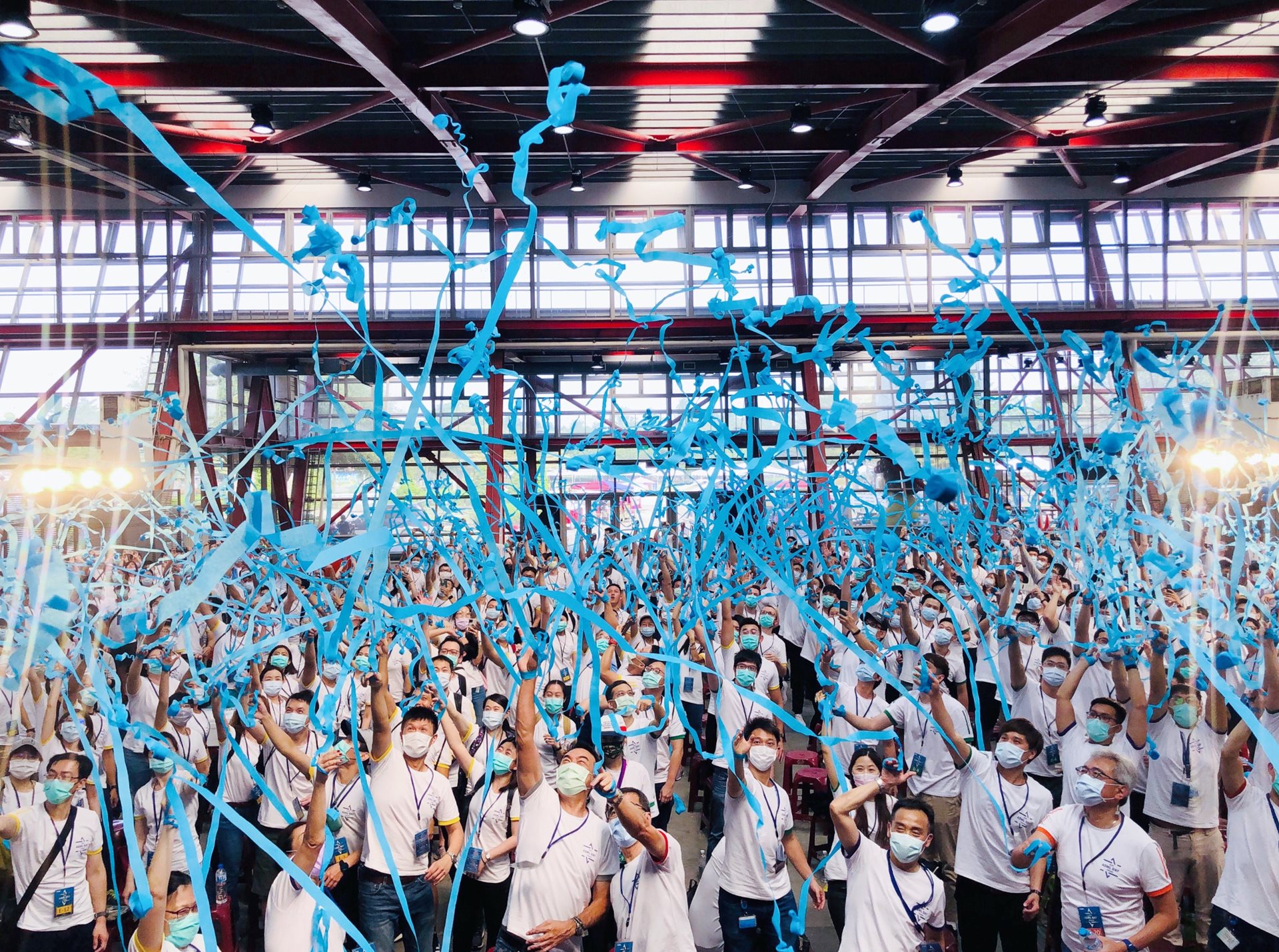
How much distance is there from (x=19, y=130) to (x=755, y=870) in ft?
47.2

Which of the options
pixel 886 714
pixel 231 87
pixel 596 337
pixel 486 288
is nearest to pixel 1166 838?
pixel 886 714

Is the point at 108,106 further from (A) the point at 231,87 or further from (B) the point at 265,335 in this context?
(B) the point at 265,335

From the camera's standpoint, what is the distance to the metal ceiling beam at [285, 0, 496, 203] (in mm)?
9750

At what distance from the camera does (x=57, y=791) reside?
466 centimetres

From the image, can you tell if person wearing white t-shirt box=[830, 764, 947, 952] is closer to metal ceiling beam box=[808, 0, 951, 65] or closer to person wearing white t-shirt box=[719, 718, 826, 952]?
person wearing white t-shirt box=[719, 718, 826, 952]

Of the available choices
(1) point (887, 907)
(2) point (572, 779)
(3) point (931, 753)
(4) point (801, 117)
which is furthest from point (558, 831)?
(4) point (801, 117)

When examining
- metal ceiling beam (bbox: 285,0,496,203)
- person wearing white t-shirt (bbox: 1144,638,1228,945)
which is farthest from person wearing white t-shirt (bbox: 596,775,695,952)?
metal ceiling beam (bbox: 285,0,496,203)

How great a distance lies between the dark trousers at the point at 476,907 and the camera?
16.4 ft

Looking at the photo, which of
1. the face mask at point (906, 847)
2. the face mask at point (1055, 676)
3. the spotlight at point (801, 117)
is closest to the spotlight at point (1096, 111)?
the spotlight at point (801, 117)

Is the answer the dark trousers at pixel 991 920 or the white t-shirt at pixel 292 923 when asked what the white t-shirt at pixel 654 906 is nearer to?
the white t-shirt at pixel 292 923

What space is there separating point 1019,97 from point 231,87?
444 inches

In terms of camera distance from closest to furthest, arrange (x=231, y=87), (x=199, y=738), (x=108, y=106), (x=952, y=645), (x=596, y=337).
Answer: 1. (x=108, y=106)
2. (x=199, y=738)
3. (x=952, y=645)
4. (x=231, y=87)
5. (x=596, y=337)

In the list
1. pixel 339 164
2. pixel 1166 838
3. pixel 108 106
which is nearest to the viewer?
pixel 108 106

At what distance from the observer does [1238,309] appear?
63.5 ft
